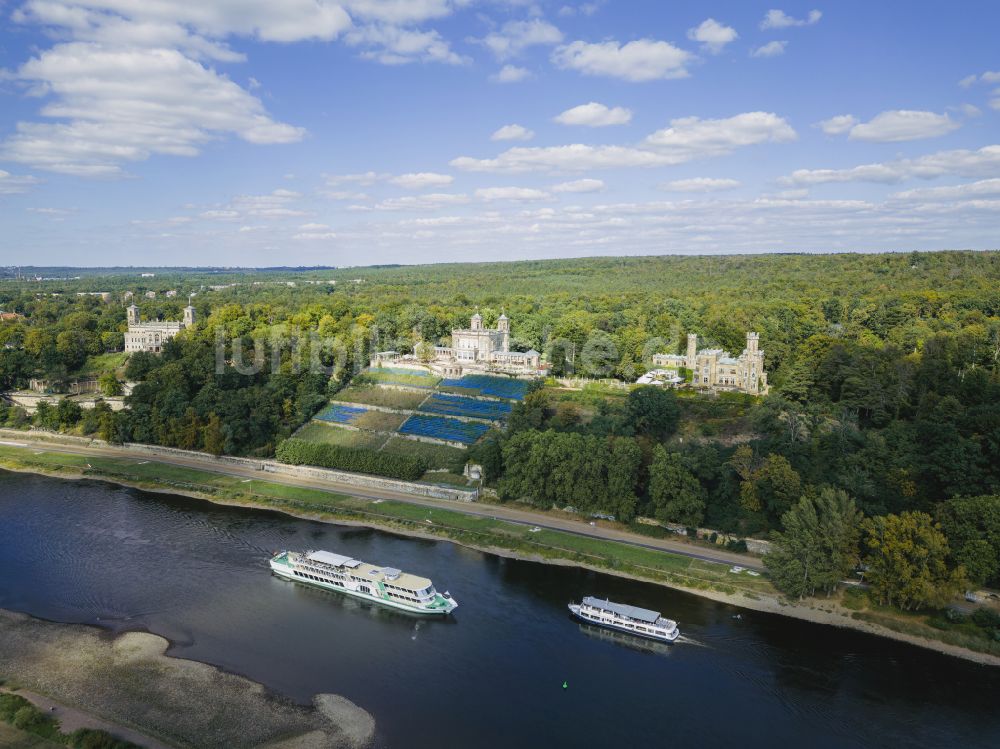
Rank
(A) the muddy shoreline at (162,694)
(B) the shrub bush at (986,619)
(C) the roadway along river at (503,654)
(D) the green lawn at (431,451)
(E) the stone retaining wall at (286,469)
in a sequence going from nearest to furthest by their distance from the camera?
1. (A) the muddy shoreline at (162,694)
2. (C) the roadway along river at (503,654)
3. (B) the shrub bush at (986,619)
4. (E) the stone retaining wall at (286,469)
5. (D) the green lawn at (431,451)

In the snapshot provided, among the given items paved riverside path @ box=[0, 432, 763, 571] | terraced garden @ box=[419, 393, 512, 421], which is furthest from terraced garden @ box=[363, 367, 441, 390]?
paved riverside path @ box=[0, 432, 763, 571]

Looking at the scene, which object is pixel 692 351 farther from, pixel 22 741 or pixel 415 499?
pixel 22 741

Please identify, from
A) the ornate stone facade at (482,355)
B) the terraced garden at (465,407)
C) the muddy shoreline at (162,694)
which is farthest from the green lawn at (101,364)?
the muddy shoreline at (162,694)

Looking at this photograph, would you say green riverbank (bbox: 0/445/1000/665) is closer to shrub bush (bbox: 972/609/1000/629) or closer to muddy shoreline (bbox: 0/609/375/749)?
shrub bush (bbox: 972/609/1000/629)

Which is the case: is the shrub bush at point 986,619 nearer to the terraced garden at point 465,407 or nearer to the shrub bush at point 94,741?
the terraced garden at point 465,407

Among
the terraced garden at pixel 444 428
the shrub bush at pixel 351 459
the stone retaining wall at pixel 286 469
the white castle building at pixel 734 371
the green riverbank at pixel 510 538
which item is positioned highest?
the white castle building at pixel 734 371

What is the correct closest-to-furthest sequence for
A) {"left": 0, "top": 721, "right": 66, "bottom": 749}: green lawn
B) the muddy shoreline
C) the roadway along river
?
1. {"left": 0, "top": 721, "right": 66, "bottom": 749}: green lawn
2. the muddy shoreline
3. the roadway along river

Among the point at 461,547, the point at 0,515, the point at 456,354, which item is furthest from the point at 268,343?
the point at 461,547
